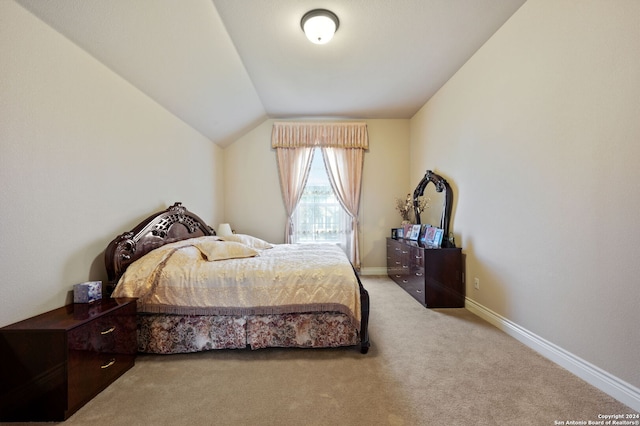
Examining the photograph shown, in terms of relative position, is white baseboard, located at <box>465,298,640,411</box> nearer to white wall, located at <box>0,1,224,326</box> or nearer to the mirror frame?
the mirror frame

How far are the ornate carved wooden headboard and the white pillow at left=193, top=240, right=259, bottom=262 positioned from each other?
36 centimetres

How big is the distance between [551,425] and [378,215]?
3637 mm

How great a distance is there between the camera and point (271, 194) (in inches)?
190

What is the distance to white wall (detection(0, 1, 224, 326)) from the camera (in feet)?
4.95

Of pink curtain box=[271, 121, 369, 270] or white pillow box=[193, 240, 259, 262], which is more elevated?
pink curtain box=[271, 121, 369, 270]

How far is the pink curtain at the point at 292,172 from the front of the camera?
4.75 m

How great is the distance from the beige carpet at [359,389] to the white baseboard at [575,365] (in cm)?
5

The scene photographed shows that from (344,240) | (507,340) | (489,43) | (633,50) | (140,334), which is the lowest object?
(507,340)

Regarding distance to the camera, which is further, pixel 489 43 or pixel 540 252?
pixel 489 43

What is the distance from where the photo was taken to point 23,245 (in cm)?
157

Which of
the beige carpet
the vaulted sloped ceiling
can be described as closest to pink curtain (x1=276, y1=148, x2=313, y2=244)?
the vaulted sloped ceiling

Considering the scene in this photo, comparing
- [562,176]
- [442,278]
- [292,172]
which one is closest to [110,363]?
[442,278]

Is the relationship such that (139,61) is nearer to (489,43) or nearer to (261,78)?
(261,78)

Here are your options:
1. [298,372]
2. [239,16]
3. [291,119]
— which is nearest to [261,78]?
[239,16]
